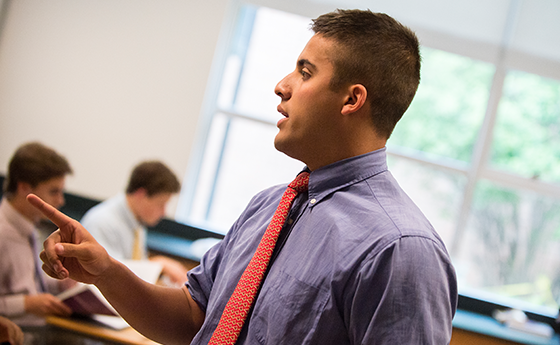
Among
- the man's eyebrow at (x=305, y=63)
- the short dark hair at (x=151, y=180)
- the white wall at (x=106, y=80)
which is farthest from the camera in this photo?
the white wall at (x=106, y=80)

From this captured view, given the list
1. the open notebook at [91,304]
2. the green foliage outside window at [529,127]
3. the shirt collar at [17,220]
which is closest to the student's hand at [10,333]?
the open notebook at [91,304]

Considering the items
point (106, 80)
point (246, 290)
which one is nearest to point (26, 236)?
point (246, 290)

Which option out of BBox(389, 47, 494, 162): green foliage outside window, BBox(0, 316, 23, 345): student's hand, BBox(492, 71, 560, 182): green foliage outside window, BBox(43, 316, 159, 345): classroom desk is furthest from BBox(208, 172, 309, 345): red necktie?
BBox(492, 71, 560, 182): green foliage outside window

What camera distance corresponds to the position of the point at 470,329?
11.1 ft

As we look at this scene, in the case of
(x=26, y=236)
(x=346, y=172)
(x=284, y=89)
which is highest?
(x=284, y=89)

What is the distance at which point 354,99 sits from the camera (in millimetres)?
1020

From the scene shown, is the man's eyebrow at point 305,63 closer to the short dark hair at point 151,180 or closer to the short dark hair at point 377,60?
the short dark hair at point 377,60

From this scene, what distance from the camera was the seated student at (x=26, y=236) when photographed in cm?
208

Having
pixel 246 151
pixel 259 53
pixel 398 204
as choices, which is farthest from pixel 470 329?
pixel 398 204

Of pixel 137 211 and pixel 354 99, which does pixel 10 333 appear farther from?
pixel 354 99

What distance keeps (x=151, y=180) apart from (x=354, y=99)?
217cm

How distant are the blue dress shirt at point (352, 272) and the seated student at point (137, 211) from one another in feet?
6.43

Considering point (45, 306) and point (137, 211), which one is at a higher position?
point (137, 211)

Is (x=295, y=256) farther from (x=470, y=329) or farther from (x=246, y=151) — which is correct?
(x=246, y=151)
